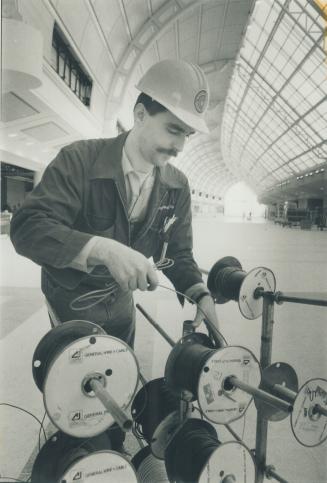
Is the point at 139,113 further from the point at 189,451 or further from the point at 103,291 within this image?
the point at 189,451

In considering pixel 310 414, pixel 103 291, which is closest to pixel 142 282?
pixel 103 291

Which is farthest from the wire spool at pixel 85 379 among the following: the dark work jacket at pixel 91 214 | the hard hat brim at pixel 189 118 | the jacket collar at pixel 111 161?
the hard hat brim at pixel 189 118

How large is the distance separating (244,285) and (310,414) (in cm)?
61

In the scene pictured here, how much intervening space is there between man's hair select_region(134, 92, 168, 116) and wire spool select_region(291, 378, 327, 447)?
3.79 ft

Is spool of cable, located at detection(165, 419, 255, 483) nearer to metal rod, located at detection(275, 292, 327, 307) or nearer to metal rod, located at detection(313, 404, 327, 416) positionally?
metal rod, located at detection(313, 404, 327, 416)

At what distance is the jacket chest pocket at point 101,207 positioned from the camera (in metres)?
1.51

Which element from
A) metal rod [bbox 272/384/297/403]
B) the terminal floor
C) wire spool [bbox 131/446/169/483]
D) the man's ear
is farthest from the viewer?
the terminal floor

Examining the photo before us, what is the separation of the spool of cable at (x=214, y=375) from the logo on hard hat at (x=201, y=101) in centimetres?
89

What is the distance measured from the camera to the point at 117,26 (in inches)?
67.9

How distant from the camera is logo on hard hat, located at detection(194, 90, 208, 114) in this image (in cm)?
132

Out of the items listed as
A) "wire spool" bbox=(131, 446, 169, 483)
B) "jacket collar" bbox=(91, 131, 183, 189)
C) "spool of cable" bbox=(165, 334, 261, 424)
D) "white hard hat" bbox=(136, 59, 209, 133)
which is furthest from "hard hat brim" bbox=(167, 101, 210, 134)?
"wire spool" bbox=(131, 446, 169, 483)

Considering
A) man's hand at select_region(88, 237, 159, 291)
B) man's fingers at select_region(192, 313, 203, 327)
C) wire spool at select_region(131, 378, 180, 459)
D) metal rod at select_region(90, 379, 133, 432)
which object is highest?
man's hand at select_region(88, 237, 159, 291)

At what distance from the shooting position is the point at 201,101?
4.37 feet

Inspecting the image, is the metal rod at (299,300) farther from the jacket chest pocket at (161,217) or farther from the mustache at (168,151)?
the mustache at (168,151)
